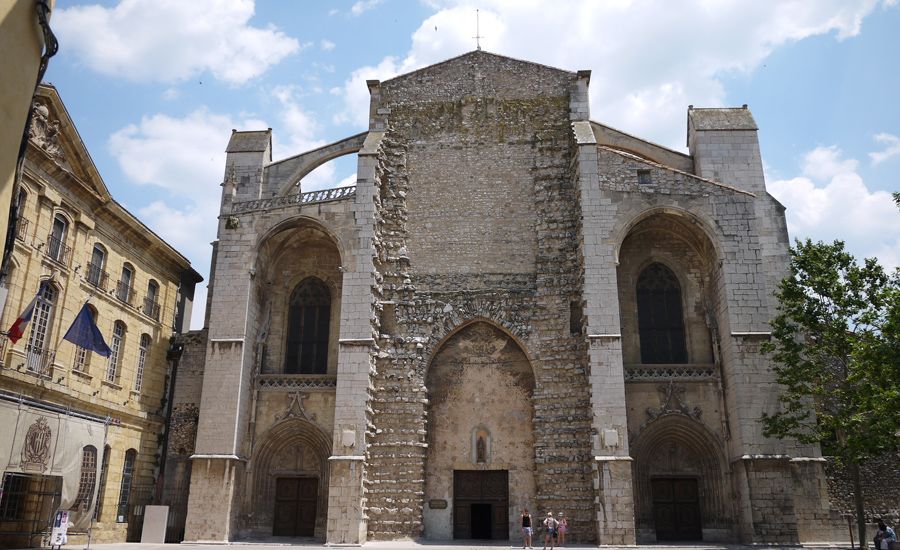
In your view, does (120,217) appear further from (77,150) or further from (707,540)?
(707,540)

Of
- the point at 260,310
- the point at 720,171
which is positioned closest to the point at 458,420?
the point at 260,310

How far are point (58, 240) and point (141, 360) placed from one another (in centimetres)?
505

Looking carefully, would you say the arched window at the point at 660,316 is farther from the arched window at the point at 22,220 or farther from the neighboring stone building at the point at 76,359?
the arched window at the point at 22,220

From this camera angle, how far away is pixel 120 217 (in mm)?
20109

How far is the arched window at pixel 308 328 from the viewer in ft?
70.6

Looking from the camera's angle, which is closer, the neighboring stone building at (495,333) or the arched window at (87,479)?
the arched window at (87,479)

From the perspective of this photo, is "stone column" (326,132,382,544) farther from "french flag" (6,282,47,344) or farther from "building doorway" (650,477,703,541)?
"building doorway" (650,477,703,541)

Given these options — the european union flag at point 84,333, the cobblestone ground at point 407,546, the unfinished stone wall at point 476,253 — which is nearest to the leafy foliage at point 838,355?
the cobblestone ground at point 407,546

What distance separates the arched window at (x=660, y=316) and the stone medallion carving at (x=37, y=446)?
50.1ft

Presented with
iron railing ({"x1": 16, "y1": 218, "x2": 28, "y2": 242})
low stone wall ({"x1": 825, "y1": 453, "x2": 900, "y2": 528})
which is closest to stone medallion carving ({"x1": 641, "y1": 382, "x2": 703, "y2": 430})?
low stone wall ({"x1": 825, "y1": 453, "x2": 900, "y2": 528})

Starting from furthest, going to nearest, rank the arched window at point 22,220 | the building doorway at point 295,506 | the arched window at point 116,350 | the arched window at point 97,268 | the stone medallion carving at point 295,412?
the stone medallion carving at point 295,412 < the arched window at point 116,350 < the building doorway at point 295,506 < the arched window at point 97,268 < the arched window at point 22,220

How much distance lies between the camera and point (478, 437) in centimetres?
2003

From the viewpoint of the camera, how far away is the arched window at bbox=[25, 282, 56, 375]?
54.7 ft

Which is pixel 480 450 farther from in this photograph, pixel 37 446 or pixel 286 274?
pixel 37 446
